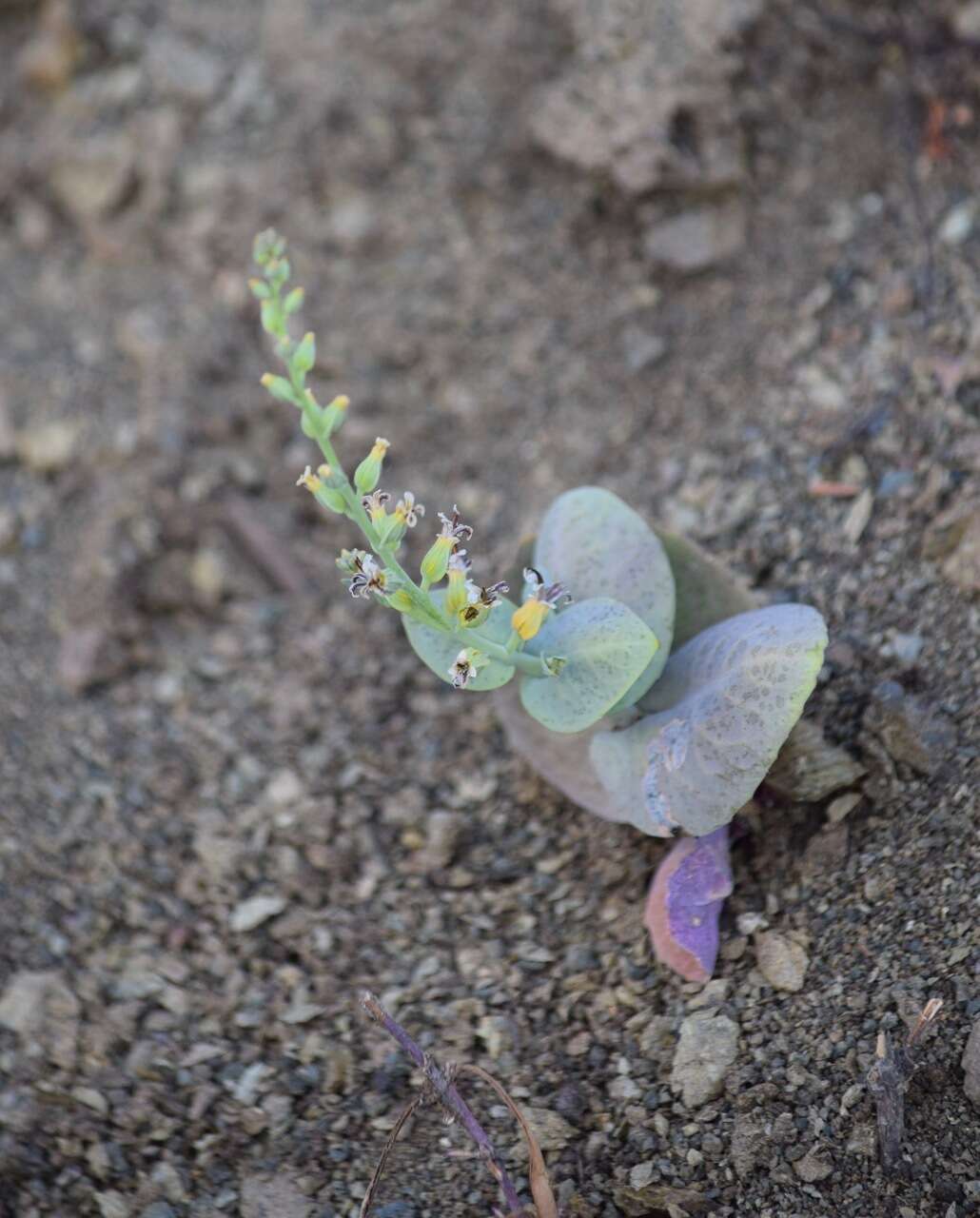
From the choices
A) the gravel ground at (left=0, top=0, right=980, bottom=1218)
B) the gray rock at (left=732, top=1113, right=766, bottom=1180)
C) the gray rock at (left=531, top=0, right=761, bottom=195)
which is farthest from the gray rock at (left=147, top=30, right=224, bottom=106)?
the gray rock at (left=732, top=1113, right=766, bottom=1180)

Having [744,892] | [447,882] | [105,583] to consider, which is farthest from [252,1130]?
[105,583]

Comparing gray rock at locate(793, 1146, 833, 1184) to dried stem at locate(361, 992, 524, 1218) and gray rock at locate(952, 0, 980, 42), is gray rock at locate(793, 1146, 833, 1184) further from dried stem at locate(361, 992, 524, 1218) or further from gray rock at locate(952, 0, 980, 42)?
gray rock at locate(952, 0, 980, 42)

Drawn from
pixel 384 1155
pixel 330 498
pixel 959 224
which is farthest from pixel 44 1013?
pixel 959 224

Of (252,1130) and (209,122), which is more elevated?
(209,122)

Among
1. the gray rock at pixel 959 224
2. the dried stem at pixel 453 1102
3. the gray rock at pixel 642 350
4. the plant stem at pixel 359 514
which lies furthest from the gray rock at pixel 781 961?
the gray rock at pixel 959 224

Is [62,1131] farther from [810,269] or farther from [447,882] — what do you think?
[810,269]

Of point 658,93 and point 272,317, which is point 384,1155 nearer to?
point 272,317
